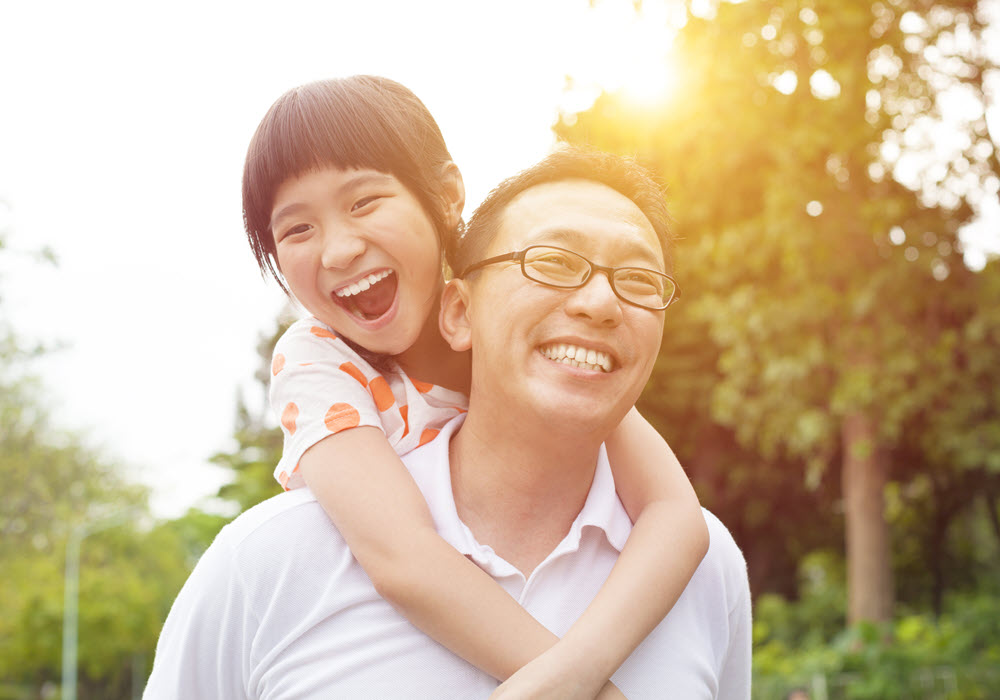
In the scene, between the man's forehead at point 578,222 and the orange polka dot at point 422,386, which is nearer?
the man's forehead at point 578,222

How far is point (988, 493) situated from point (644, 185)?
962 inches

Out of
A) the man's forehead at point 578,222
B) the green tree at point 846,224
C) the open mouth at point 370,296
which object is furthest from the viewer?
the green tree at point 846,224

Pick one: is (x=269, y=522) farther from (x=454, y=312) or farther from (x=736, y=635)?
(x=736, y=635)

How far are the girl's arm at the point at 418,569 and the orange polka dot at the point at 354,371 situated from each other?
25 centimetres

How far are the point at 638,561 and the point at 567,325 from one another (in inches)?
20.3

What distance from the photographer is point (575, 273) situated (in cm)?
222

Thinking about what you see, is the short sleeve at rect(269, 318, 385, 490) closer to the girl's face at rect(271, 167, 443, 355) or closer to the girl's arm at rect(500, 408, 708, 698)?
the girl's face at rect(271, 167, 443, 355)

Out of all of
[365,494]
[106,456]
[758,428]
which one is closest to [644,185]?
[365,494]

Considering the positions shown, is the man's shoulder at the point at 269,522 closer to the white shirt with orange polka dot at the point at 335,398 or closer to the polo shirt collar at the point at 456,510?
→ the white shirt with orange polka dot at the point at 335,398

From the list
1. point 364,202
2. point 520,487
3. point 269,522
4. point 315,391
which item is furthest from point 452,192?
point 269,522

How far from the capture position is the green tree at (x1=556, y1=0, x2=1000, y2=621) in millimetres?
13844

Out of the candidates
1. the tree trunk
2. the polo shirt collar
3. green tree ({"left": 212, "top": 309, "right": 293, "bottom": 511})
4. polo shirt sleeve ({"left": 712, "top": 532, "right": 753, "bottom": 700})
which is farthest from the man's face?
green tree ({"left": 212, "top": 309, "right": 293, "bottom": 511})

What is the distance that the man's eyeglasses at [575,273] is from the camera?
2205mm

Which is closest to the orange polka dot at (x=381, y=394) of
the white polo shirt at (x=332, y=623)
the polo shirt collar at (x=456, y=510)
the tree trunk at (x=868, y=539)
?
the polo shirt collar at (x=456, y=510)
